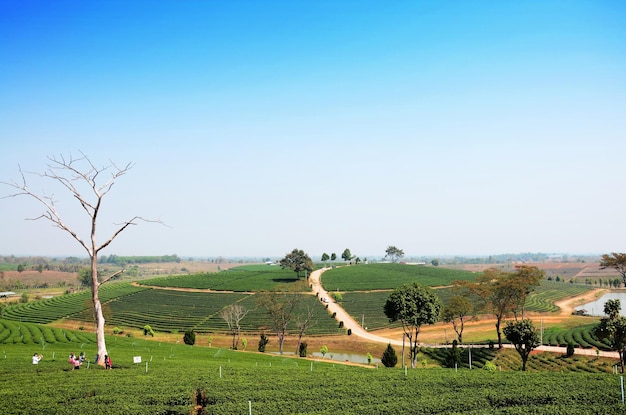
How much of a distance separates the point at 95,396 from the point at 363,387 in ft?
42.5

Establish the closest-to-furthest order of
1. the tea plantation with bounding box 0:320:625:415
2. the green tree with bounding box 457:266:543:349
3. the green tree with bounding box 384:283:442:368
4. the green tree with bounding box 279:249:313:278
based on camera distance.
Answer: the tea plantation with bounding box 0:320:625:415 → the green tree with bounding box 384:283:442:368 → the green tree with bounding box 457:266:543:349 → the green tree with bounding box 279:249:313:278

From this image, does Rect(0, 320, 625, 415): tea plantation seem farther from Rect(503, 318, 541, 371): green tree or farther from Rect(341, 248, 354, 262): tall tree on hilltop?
Rect(341, 248, 354, 262): tall tree on hilltop

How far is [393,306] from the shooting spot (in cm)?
4359

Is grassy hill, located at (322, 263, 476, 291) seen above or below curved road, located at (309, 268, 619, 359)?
above

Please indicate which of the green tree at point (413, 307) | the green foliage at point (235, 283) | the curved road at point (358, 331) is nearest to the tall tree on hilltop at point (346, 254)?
the green foliage at point (235, 283)

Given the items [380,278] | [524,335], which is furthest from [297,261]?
[524,335]

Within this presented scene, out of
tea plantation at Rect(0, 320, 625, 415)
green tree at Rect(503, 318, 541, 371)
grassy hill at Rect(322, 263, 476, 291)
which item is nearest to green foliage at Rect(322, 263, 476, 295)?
grassy hill at Rect(322, 263, 476, 291)

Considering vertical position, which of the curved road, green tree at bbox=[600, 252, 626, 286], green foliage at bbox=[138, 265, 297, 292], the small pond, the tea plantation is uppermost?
green tree at bbox=[600, 252, 626, 286]

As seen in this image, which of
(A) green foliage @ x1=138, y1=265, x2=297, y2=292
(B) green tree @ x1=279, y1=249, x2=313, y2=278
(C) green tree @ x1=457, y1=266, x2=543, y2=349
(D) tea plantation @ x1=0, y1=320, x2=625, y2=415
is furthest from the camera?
(B) green tree @ x1=279, y1=249, x2=313, y2=278

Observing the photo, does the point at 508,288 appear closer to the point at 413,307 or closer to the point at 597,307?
the point at 413,307

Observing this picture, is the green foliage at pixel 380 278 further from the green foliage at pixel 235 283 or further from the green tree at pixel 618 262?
the green tree at pixel 618 262

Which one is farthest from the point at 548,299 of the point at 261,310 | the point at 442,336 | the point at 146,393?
the point at 146,393

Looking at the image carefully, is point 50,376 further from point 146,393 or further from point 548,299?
point 548,299

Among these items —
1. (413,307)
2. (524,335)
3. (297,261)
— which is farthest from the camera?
(297,261)
